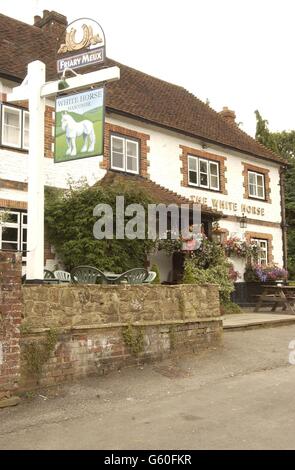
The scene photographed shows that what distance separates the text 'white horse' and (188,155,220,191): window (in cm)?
1056

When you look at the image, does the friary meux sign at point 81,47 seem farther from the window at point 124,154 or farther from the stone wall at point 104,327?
the window at point 124,154

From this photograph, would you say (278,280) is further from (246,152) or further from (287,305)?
(246,152)

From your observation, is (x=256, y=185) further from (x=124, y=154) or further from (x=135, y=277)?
(x=135, y=277)

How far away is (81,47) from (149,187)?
24.8 ft

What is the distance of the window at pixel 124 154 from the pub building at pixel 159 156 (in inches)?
1.2

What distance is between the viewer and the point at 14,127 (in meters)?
13.3

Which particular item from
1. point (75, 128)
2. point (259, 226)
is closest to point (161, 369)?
point (75, 128)

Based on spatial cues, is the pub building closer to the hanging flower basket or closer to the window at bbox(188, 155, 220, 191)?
the window at bbox(188, 155, 220, 191)

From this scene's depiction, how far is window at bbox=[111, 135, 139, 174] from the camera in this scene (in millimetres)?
15633

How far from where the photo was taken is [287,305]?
15.3 metres

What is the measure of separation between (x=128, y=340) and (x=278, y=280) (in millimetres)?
11231

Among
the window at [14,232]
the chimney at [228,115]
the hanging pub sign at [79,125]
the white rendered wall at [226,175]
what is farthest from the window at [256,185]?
the hanging pub sign at [79,125]

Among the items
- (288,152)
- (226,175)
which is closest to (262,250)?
(226,175)

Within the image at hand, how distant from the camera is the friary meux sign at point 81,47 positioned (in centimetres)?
794
